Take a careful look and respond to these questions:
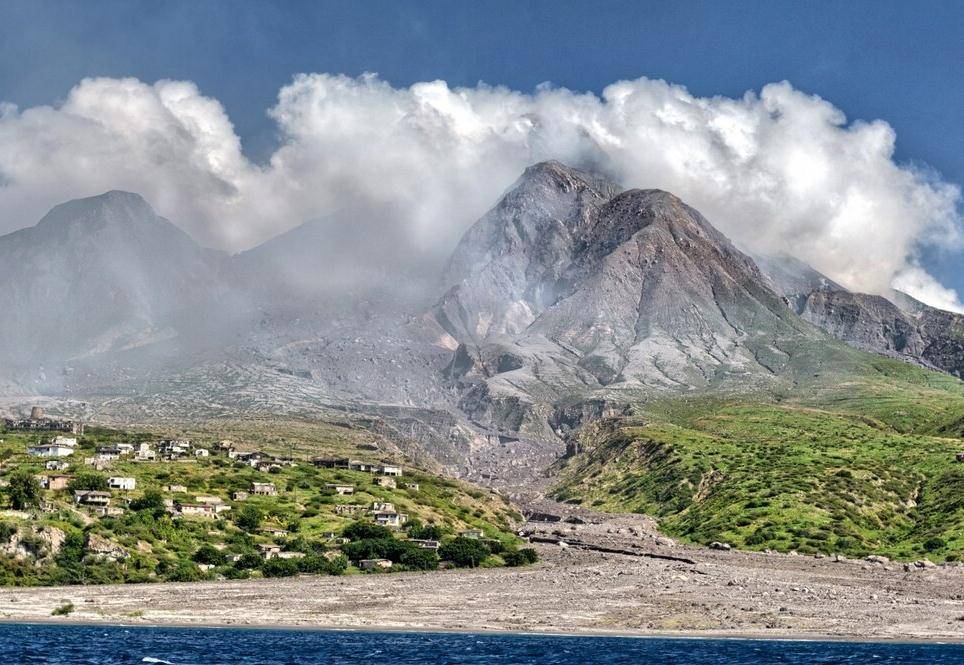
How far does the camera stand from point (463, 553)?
15950 centimetres

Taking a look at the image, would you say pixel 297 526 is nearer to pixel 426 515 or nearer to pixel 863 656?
pixel 426 515

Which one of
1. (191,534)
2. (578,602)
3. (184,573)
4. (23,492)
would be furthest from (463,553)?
(23,492)

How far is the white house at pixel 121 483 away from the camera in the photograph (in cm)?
17550

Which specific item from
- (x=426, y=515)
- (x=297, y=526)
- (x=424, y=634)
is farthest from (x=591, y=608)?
(x=426, y=515)

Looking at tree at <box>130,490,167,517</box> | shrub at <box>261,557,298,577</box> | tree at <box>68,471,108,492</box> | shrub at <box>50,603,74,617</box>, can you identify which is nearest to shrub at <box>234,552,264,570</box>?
shrub at <box>261,557,298,577</box>

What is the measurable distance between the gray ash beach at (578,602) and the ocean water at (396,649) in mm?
4756

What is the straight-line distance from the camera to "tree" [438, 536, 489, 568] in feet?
520

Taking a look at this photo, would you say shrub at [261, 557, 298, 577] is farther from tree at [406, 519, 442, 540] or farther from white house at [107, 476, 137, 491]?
white house at [107, 476, 137, 491]

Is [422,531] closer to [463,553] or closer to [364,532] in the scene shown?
[364,532]

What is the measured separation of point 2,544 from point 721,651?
78.2m

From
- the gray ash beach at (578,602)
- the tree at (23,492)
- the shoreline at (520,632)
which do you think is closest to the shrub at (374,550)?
the gray ash beach at (578,602)

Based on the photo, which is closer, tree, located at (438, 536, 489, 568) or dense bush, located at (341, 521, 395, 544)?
tree, located at (438, 536, 489, 568)

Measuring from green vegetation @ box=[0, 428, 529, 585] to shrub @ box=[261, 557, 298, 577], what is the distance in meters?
0.12

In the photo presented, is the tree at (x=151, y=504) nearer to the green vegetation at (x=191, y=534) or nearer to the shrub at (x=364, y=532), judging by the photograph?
the green vegetation at (x=191, y=534)
